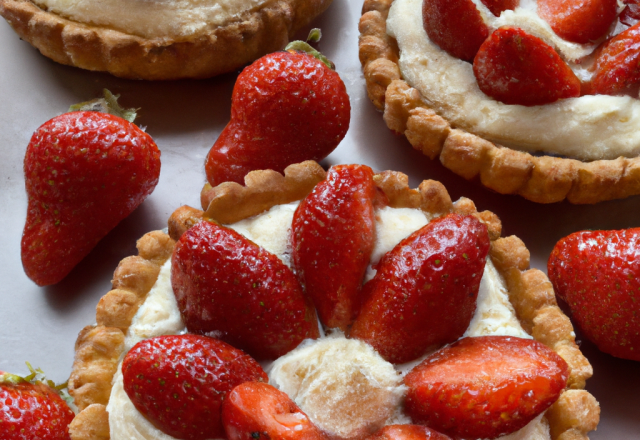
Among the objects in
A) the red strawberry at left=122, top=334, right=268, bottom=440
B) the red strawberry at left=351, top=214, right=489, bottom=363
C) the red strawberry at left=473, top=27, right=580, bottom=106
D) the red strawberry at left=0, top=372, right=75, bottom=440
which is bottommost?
the red strawberry at left=0, top=372, right=75, bottom=440

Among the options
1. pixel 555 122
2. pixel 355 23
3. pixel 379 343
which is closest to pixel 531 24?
pixel 555 122

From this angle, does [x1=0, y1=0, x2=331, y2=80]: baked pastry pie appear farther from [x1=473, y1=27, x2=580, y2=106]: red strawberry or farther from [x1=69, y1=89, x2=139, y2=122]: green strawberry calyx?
[x1=473, y1=27, x2=580, y2=106]: red strawberry

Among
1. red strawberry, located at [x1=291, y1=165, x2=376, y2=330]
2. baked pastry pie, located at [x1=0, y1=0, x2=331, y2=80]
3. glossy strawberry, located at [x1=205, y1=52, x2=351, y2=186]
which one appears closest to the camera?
red strawberry, located at [x1=291, y1=165, x2=376, y2=330]

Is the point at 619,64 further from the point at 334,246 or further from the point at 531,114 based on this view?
the point at 334,246

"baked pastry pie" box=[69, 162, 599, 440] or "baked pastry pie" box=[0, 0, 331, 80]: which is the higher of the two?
"baked pastry pie" box=[0, 0, 331, 80]

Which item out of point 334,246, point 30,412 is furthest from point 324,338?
A: point 30,412

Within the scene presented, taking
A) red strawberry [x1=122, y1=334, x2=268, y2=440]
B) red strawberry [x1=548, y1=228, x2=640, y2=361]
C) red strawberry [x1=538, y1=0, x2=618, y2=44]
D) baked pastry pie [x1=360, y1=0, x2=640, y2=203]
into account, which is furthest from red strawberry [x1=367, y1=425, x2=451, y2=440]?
red strawberry [x1=538, y1=0, x2=618, y2=44]

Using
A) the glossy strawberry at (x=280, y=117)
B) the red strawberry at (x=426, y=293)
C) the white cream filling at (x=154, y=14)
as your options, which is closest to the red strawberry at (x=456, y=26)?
the glossy strawberry at (x=280, y=117)

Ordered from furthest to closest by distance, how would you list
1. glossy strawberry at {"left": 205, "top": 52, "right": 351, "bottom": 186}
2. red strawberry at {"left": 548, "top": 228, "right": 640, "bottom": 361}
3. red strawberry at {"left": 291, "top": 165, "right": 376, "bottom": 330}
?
glossy strawberry at {"left": 205, "top": 52, "right": 351, "bottom": 186} < red strawberry at {"left": 548, "top": 228, "right": 640, "bottom": 361} < red strawberry at {"left": 291, "top": 165, "right": 376, "bottom": 330}
